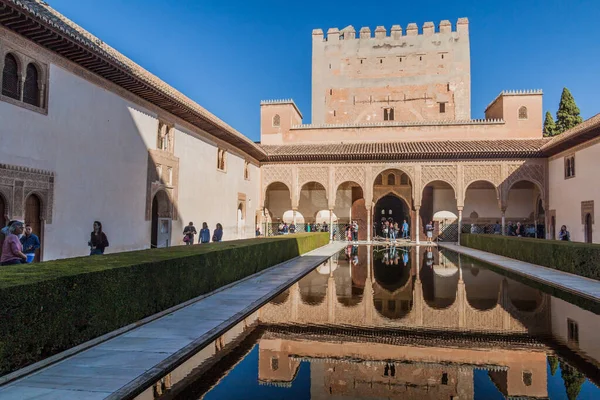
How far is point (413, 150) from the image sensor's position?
23.1 m

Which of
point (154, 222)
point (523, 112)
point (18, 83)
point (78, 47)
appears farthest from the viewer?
point (523, 112)

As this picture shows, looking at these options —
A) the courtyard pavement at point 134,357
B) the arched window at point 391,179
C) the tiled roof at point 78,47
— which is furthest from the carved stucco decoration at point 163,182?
the arched window at point 391,179

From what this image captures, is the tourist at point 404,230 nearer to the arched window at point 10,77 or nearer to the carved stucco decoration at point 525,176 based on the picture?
the carved stucco decoration at point 525,176

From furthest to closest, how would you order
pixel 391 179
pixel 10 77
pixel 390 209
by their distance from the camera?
pixel 390 209 → pixel 391 179 → pixel 10 77

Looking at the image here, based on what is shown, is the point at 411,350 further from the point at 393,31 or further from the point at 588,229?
the point at 393,31

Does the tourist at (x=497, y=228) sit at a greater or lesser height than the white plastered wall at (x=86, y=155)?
lesser

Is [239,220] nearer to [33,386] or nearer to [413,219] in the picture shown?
Result: [413,219]

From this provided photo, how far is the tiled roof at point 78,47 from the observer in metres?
7.76

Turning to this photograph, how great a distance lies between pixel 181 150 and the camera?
49.3 feet

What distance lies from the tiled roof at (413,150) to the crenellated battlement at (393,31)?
10561 millimetres

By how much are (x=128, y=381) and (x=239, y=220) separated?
58.7 feet

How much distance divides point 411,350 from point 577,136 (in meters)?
16.3

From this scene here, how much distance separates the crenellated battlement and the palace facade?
139mm

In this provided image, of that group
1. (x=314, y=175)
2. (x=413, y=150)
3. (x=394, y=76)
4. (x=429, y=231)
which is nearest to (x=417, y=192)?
(x=413, y=150)
